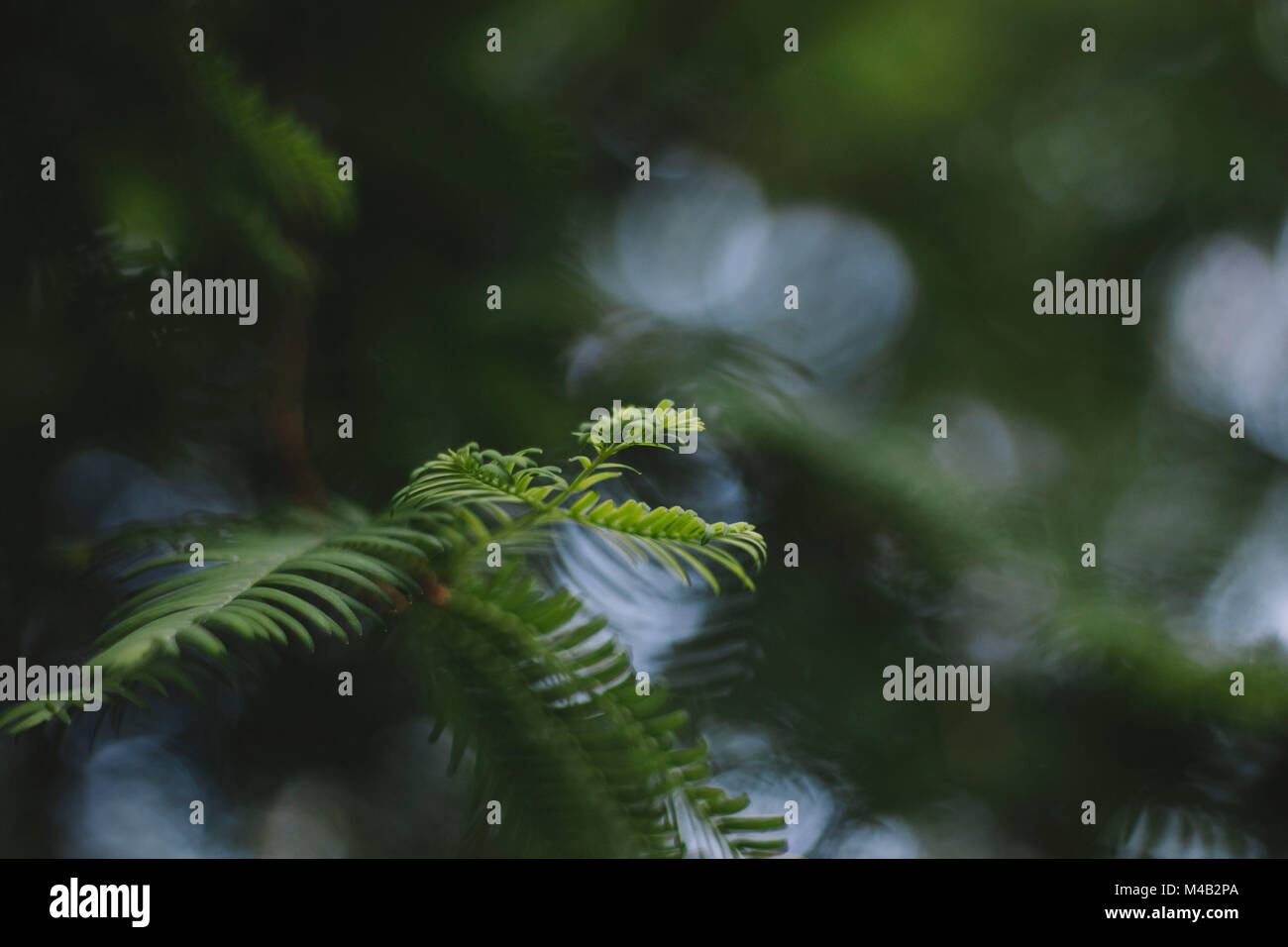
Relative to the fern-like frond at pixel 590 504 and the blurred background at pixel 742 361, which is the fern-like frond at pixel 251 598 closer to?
the fern-like frond at pixel 590 504

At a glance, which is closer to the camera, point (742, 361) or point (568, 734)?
point (568, 734)

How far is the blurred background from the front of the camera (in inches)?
20.0

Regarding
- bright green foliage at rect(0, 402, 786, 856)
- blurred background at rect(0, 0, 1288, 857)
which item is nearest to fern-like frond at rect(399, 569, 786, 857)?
bright green foliage at rect(0, 402, 786, 856)

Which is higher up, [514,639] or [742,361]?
[742,361]

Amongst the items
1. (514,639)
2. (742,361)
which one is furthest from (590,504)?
(742,361)

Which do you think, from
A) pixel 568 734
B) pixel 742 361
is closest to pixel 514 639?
pixel 568 734

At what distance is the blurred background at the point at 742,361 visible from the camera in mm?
509

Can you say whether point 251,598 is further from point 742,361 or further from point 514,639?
point 742,361

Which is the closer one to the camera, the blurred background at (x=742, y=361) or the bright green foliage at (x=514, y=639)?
the bright green foliage at (x=514, y=639)

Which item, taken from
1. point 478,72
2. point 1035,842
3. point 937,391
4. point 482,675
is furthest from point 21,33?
point 1035,842

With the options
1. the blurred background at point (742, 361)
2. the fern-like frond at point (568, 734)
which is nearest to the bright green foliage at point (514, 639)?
the fern-like frond at point (568, 734)

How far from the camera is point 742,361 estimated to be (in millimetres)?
646

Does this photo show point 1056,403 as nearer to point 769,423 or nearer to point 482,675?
point 769,423
